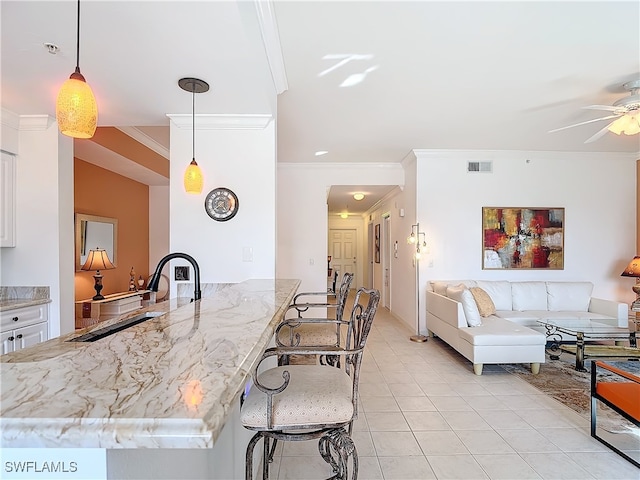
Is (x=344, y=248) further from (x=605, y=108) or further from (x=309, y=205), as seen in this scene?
(x=605, y=108)

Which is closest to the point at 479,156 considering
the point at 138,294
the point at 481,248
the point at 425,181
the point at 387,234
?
the point at 425,181

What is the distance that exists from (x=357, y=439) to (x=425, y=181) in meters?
3.81

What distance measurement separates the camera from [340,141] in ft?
15.7

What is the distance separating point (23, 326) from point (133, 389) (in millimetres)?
2893

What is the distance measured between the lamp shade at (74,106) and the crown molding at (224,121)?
156cm

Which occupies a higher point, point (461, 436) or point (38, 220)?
point (38, 220)

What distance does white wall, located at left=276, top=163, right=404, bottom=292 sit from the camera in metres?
6.04

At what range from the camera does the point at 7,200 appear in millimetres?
2945

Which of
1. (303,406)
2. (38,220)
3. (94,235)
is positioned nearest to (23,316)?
(38,220)

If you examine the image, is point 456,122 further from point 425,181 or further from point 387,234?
point 387,234

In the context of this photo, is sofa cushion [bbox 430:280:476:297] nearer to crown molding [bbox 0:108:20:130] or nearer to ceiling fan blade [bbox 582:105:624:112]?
ceiling fan blade [bbox 582:105:624:112]

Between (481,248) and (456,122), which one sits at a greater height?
(456,122)

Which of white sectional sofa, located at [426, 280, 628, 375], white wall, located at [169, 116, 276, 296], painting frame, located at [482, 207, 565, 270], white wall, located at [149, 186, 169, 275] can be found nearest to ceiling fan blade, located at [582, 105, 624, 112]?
white sectional sofa, located at [426, 280, 628, 375]

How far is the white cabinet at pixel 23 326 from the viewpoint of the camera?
8.46 ft
